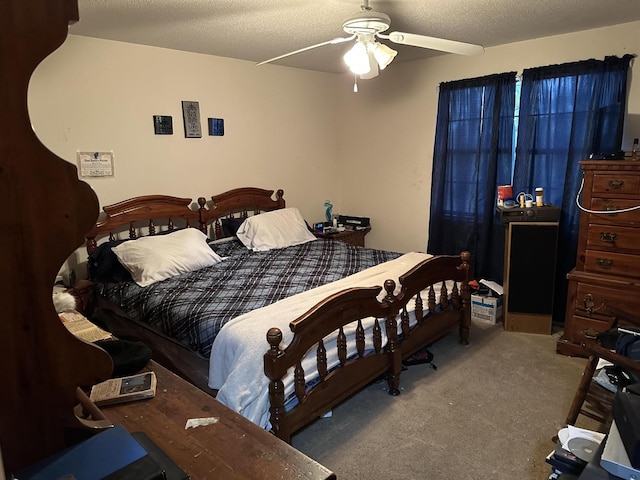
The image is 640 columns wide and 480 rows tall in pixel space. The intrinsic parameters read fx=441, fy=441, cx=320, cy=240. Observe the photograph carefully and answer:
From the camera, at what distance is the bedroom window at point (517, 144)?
337 cm

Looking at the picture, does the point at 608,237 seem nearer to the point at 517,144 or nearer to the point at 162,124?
the point at 517,144

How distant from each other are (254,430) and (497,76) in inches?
145

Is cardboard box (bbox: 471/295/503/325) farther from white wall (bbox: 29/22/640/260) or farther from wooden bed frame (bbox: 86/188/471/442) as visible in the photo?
white wall (bbox: 29/22/640/260)

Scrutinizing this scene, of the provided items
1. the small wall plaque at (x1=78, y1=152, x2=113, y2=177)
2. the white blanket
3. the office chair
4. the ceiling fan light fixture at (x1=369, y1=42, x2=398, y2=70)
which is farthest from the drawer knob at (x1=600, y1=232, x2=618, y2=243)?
the small wall plaque at (x1=78, y1=152, x2=113, y2=177)

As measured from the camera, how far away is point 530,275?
3.50 metres

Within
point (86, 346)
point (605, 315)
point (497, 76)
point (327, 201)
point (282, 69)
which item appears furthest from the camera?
point (327, 201)

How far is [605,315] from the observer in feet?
10.0

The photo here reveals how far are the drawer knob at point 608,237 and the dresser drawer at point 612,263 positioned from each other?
0.30 feet

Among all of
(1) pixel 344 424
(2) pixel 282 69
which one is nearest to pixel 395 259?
(1) pixel 344 424

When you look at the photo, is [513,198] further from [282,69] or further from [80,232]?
[80,232]

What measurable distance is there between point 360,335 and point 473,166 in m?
2.39

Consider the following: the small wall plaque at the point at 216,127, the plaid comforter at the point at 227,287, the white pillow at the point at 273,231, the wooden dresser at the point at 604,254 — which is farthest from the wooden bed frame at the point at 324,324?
the wooden dresser at the point at 604,254

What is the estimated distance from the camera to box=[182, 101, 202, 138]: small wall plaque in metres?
3.85

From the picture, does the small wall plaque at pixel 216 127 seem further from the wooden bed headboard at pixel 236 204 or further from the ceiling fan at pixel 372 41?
the ceiling fan at pixel 372 41
